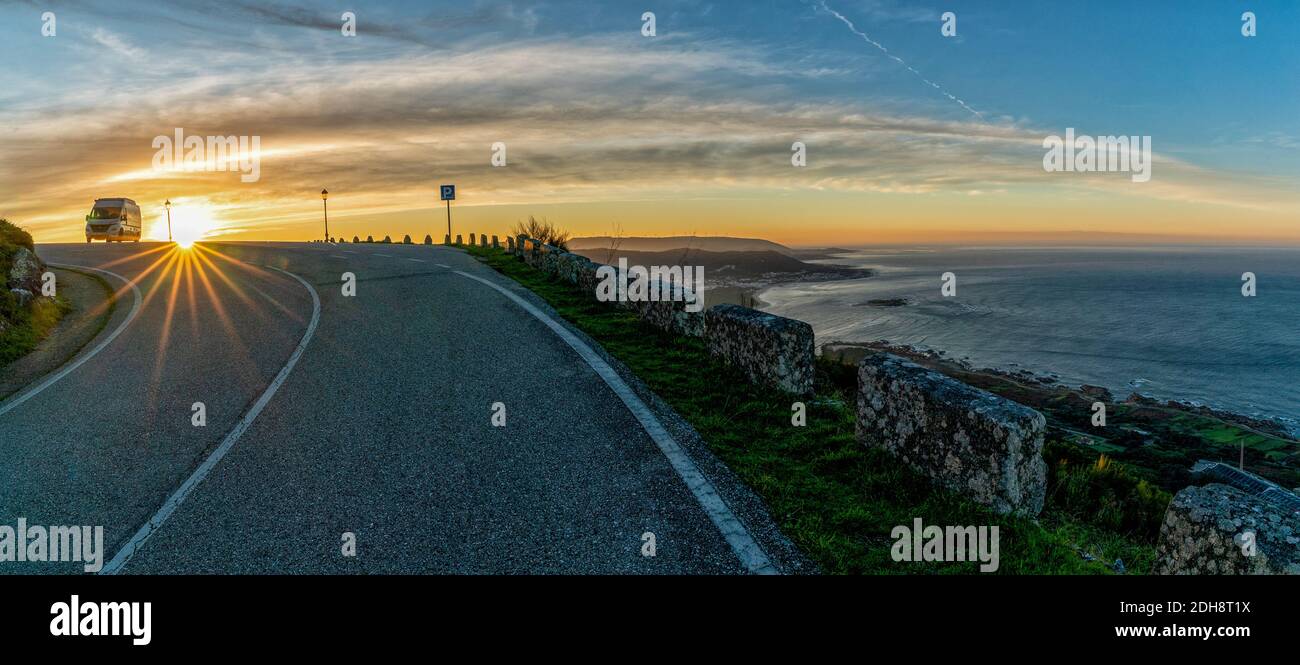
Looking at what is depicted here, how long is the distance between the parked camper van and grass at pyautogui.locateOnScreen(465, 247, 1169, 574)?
1501 inches

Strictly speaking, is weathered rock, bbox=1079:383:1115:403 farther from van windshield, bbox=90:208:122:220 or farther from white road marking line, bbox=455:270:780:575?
van windshield, bbox=90:208:122:220

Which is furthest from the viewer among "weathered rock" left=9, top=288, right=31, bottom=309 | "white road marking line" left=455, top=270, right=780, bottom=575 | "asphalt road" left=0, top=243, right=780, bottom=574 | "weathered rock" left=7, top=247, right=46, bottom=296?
"weathered rock" left=7, top=247, right=46, bottom=296

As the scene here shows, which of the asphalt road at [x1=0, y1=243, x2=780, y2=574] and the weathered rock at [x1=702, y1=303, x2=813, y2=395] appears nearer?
the asphalt road at [x1=0, y1=243, x2=780, y2=574]

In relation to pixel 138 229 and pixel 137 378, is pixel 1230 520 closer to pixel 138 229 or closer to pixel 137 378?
pixel 137 378

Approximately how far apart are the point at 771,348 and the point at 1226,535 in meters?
4.90

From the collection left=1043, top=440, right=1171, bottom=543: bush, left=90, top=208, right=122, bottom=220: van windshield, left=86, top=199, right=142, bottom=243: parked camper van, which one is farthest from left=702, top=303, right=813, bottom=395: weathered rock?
left=90, top=208, right=122, bottom=220: van windshield

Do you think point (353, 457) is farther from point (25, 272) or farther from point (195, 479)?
point (25, 272)

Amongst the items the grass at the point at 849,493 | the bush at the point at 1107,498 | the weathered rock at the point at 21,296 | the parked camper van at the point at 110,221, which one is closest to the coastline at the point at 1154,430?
the bush at the point at 1107,498

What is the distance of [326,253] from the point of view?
26500 mm

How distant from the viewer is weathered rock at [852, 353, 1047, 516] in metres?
5.02

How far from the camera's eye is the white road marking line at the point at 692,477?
438 cm

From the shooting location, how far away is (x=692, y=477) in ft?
18.6

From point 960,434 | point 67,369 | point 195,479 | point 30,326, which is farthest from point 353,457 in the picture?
point 30,326

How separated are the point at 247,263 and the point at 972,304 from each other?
94215 millimetres
